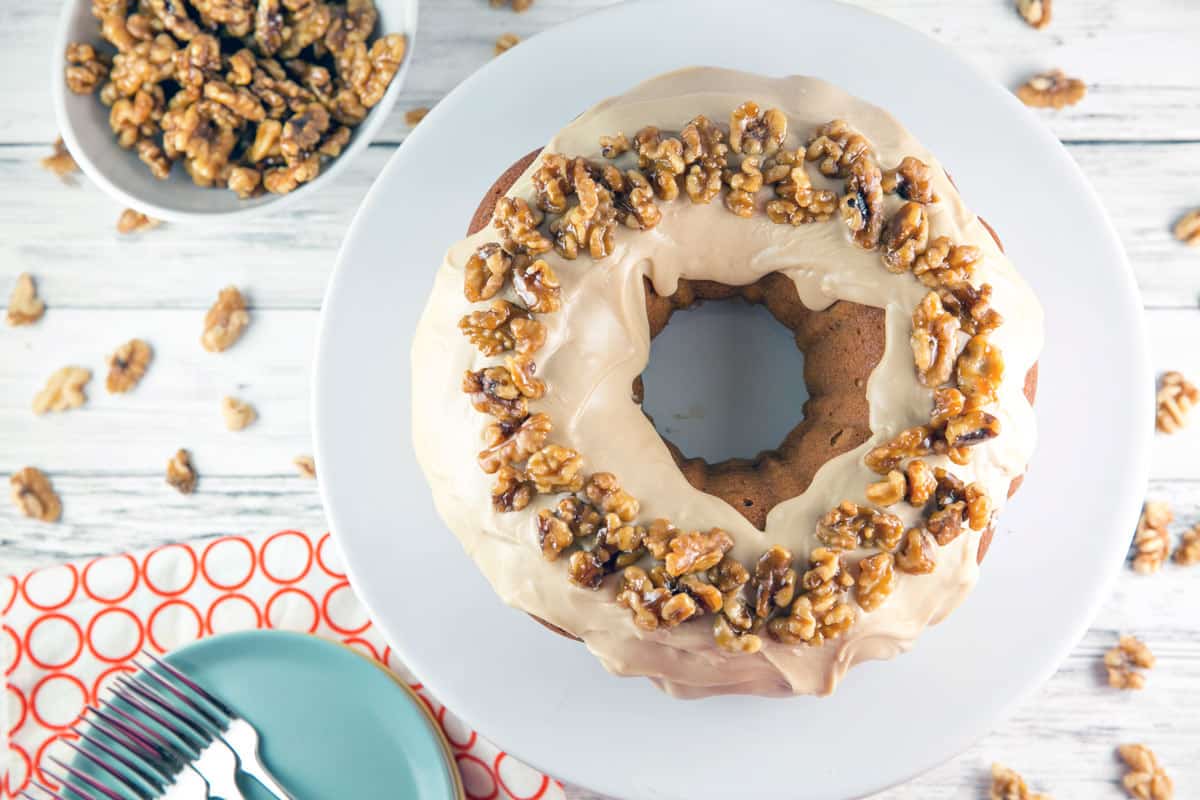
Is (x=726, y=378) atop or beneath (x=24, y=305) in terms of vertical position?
atop

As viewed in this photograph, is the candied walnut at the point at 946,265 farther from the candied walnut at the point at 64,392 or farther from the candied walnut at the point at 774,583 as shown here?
the candied walnut at the point at 64,392

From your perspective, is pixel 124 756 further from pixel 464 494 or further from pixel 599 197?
pixel 599 197

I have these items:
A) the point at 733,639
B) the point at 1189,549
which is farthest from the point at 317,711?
the point at 1189,549

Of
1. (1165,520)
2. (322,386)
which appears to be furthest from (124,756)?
(1165,520)

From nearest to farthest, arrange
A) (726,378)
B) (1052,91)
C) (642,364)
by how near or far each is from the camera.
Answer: (642,364) < (726,378) < (1052,91)

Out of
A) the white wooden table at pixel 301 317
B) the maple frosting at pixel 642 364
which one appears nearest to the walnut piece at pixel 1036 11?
the white wooden table at pixel 301 317

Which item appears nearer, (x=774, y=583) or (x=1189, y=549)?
(x=774, y=583)

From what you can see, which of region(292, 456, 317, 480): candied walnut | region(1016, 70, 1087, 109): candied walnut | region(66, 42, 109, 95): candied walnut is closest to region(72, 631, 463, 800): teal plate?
region(292, 456, 317, 480): candied walnut

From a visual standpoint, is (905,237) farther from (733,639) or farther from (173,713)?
(173,713)
